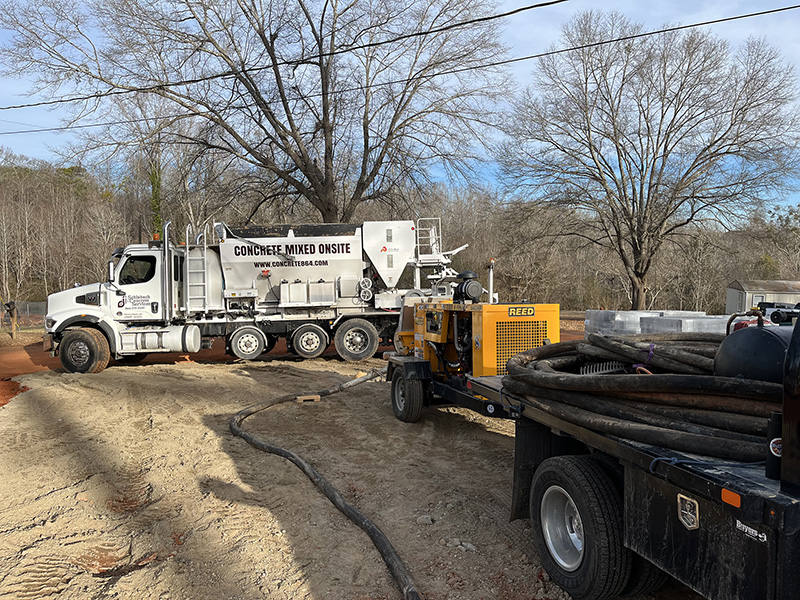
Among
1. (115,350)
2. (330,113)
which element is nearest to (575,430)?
(115,350)

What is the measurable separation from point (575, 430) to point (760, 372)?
3.59 feet

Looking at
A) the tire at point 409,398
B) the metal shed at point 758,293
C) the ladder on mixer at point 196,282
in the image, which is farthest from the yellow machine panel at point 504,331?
the metal shed at point 758,293

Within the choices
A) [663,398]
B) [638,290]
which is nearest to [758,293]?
[638,290]

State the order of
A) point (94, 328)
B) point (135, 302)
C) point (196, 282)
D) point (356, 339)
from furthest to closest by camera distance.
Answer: point (356, 339), point (196, 282), point (135, 302), point (94, 328)

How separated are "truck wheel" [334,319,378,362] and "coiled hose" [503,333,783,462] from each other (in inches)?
428

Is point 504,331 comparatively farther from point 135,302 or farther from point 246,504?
point 135,302

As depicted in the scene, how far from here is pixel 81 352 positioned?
13.6m

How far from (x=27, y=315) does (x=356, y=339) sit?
20.2 m

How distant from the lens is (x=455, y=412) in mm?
9156

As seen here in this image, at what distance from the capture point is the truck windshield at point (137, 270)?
14328 mm

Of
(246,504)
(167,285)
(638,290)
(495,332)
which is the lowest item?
(246,504)

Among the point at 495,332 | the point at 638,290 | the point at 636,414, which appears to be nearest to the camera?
the point at 636,414

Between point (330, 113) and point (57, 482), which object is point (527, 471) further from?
point (330, 113)

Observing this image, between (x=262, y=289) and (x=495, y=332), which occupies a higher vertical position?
(x=262, y=289)
